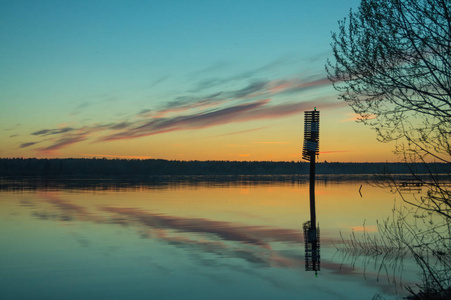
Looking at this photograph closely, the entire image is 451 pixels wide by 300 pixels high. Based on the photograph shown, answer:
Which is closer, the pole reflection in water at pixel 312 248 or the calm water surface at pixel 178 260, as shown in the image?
the calm water surface at pixel 178 260

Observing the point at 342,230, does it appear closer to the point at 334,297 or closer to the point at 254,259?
the point at 254,259

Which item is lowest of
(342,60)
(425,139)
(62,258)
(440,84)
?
(62,258)

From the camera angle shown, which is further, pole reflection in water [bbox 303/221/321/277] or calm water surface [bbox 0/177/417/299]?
pole reflection in water [bbox 303/221/321/277]

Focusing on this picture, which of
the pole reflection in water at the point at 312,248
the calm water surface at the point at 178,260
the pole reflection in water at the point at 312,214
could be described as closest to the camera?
the calm water surface at the point at 178,260

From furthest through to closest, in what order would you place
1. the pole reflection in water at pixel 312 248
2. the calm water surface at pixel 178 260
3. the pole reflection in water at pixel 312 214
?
the pole reflection in water at pixel 312 214 → the pole reflection in water at pixel 312 248 → the calm water surface at pixel 178 260

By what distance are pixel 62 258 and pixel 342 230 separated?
15.3 metres

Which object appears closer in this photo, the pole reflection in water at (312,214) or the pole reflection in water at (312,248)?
the pole reflection in water at (312,248)

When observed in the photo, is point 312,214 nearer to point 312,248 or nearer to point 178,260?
point 312,248

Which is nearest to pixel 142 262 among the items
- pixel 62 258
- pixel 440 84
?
pixel 62 258

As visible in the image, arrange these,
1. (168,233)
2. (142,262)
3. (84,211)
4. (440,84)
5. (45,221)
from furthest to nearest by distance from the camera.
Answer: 1. (84,211)
2. (45,221)
3. (168,233)
4. (142,262)
5. (440,84)

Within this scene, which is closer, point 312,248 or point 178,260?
point 178,260

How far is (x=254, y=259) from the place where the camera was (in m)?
17.3

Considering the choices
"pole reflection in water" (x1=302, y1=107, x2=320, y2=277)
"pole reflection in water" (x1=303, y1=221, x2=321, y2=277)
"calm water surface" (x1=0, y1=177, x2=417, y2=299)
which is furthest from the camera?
"pole reflection in water" (x1=302, y1=107, x2=320, y2=277)

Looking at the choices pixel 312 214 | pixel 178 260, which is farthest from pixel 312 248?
pixel 312 214
